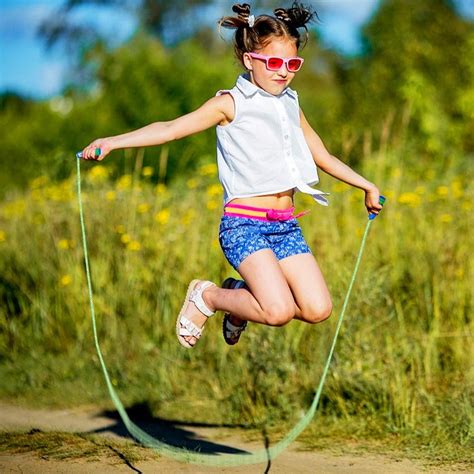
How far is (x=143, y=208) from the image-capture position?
28.2ft

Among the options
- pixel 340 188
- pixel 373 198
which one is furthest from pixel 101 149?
pixel 340 188

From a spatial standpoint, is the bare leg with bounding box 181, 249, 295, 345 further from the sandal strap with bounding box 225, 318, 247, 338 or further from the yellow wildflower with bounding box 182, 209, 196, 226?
the yellow wildflower with bounding box 182, 209, 196, 226

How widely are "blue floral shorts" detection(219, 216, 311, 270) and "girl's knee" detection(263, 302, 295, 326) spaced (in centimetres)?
30

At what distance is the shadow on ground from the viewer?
602cm

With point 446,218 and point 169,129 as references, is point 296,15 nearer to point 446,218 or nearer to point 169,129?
point 169,129

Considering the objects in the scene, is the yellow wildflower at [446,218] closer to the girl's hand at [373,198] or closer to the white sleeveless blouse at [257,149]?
the girl's hand at [373,198]

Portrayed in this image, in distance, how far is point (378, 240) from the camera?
26.0 ft

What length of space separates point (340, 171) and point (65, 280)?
148 inches

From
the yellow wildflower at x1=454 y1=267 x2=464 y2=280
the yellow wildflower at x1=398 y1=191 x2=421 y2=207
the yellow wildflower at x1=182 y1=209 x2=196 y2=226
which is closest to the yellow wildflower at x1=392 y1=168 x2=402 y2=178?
the yellow wildflower at x1=398 y1=191 x2=421 y2=207

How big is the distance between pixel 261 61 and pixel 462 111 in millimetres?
9204

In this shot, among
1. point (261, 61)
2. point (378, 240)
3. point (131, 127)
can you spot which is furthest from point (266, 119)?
point (131, 127)

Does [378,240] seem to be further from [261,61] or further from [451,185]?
[261,61]

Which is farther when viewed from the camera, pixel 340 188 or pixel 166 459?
pixel 340 188

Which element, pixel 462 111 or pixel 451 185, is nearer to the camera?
pixel 451 185
